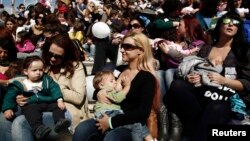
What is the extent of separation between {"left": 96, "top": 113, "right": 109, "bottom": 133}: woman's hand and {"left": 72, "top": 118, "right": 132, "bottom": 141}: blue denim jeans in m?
0.06

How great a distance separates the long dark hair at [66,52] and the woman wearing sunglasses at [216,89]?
973 mm

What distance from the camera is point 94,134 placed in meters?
4.02

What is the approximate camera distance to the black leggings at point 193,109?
431cm

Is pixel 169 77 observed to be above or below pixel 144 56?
below

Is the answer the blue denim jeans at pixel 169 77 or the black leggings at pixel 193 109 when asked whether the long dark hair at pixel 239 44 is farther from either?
the blue denim jeans at pixel 169 77

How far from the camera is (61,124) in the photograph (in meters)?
4.09

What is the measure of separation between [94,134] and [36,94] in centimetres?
70

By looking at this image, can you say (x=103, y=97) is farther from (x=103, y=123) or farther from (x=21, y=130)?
(x=21, y=130)

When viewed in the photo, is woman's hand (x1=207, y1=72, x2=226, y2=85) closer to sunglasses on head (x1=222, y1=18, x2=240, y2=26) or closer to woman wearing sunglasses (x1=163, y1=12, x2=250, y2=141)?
woman wearing sunglasses (x1=163, y1=12, x2=250, y2=141)

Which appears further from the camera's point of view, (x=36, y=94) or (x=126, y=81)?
(x=36, y=94)

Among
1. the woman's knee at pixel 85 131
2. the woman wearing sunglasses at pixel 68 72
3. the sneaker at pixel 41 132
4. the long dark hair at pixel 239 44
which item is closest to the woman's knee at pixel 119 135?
the woman's knee at pixel 85 131

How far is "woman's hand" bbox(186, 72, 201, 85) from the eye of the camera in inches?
182

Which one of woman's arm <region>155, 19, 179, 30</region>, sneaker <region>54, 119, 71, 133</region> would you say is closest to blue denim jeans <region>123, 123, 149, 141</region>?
sneaker <region>54, 119, 71, 133</region>

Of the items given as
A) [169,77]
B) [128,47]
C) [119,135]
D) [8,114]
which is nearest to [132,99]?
[119,135]
